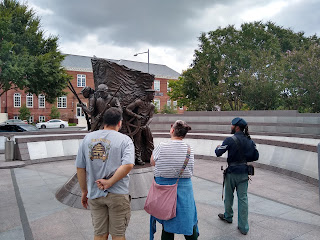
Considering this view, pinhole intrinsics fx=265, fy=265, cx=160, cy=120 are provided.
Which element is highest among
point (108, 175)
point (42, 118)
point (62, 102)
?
point (62, 102)

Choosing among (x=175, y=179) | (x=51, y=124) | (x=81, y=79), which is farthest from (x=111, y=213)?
(x=81, y=79)

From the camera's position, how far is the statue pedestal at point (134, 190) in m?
5.75

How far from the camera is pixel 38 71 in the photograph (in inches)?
1027

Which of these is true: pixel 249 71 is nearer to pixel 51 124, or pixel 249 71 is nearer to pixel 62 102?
pixel 51 124

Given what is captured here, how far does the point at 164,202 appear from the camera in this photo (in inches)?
125

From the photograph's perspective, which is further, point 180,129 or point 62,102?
point 62,102

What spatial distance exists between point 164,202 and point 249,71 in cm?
2228

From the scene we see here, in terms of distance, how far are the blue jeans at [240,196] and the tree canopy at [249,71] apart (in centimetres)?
1731

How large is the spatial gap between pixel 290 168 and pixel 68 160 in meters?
9.29

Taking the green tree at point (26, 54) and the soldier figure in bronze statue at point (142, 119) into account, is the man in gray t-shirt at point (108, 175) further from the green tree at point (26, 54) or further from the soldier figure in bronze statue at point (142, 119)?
the green tree at point (26, 54)

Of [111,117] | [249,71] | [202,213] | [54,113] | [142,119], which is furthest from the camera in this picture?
[54,113]

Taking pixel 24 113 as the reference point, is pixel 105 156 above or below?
above

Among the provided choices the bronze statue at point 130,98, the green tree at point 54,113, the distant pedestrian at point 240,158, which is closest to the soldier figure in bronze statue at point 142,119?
the bronze statue at point 130,98

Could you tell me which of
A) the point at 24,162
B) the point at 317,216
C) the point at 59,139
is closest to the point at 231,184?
the point at 317,216
